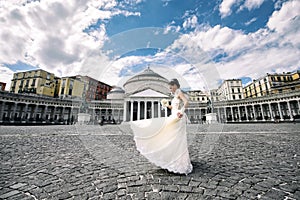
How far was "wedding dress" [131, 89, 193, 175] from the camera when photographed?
2.88 metres

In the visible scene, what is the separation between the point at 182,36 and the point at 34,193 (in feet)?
16.5

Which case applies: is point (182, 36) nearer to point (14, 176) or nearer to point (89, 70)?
point (89, 70)

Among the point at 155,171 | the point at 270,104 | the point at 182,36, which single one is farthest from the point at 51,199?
the point at 270,104

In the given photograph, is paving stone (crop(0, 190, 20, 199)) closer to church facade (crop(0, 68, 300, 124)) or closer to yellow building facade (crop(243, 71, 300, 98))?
church facade (crop(0, 68, 300, 124))

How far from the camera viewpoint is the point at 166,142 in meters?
2.89

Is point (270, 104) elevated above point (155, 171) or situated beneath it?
elevated above

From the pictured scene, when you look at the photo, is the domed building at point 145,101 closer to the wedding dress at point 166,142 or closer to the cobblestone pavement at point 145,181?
the cobblestone pavement at point 145,181

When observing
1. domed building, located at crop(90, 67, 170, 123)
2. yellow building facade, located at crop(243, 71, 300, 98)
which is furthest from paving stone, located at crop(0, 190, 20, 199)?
yellow building facade, located at crop(243, 71, 300, 98)

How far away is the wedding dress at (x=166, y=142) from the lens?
2875 millimetres

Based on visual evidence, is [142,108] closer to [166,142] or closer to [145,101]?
[145,101]

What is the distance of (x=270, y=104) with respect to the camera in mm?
46156

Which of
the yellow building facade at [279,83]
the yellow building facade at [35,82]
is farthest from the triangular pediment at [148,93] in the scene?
the yellow building facade at [279,83]

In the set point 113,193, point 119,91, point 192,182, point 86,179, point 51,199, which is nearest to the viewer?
point 51,199

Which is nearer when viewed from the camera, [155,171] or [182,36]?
[155,171]
